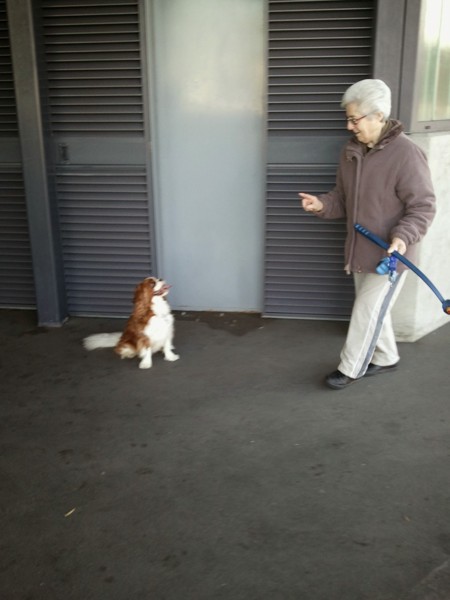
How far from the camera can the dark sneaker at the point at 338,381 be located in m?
3.92

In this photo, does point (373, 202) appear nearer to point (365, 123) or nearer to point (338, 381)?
point (365, 123)

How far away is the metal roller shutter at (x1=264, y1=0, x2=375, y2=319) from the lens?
4402mm

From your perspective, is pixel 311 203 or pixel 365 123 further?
pixel 311 203

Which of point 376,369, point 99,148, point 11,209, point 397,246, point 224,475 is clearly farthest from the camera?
point 11,209

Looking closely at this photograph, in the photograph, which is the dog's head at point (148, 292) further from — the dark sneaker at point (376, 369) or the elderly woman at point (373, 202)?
the dark sneaker at point (376, 369)

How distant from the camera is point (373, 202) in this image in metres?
3.65

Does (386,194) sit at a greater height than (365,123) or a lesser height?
lesser

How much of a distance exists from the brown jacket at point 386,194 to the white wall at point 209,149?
131 cm

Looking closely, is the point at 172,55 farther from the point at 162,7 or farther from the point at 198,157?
the point at 198,157

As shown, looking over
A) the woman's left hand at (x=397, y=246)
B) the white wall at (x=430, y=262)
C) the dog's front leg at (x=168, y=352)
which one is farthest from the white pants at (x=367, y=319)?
the dog's front leg at (x=168, y=352)

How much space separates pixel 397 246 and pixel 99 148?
259 centimetres

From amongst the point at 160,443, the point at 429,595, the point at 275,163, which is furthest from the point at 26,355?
the point at 429,595

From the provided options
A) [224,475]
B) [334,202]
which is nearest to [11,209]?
[334,202]

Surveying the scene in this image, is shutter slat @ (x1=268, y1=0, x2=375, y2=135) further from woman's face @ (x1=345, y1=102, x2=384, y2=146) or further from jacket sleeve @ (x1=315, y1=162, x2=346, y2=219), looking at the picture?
woman's face @ (x1=345, y1=102, x2=384, y2=146)
